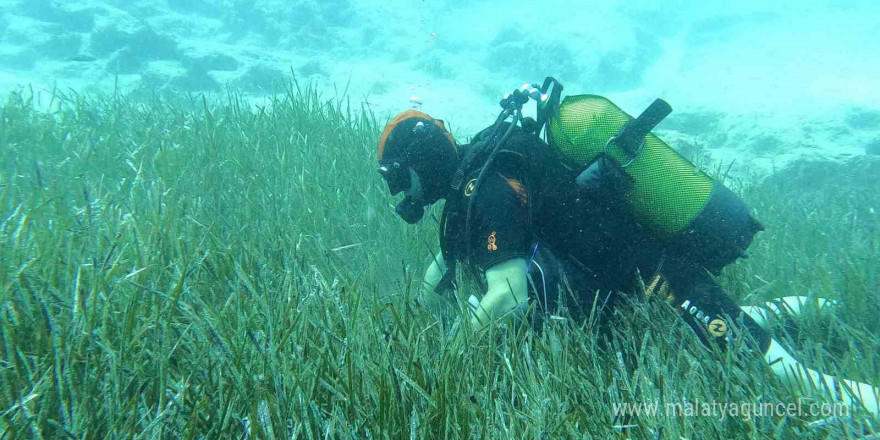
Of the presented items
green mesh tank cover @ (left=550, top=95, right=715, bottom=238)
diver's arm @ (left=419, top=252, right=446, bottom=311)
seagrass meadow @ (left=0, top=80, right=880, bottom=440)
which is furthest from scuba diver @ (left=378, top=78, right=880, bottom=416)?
diver's arm @ (left=419, top=252, right=446, bottom=311)

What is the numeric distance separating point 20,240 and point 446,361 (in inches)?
86.9

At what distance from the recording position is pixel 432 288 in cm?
297

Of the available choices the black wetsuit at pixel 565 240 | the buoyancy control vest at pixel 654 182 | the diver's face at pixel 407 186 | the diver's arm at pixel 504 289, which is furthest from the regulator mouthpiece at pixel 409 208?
the diver's arm at pixel 504 289

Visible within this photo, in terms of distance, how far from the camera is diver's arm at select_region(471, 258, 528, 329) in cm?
213

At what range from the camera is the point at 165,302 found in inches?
77.7

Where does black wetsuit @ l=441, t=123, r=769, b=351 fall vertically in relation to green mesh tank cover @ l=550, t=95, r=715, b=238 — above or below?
below

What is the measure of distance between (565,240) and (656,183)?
541mm

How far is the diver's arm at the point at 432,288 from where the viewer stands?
2820 millimetres

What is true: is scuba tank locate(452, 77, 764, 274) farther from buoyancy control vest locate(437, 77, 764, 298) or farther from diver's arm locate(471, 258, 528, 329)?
diver's arm locate(471, 258, 528, 329)

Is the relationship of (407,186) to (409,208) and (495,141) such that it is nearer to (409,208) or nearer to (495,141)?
(409,208)

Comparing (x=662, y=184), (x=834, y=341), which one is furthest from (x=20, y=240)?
(x=834, y=341)

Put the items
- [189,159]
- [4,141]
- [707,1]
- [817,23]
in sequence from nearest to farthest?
[189,159] → [4,141] → [817,23] → [707,1]

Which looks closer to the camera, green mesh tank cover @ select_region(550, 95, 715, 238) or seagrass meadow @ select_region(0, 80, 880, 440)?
seagrass meadow @ select_region(0, 80, 880, 440)

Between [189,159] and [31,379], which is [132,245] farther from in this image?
[189,159]
